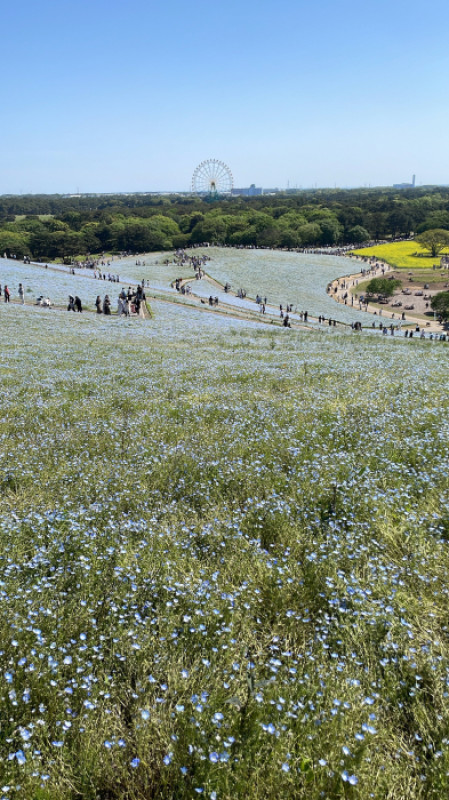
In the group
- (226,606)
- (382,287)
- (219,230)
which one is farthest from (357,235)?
(226,606)

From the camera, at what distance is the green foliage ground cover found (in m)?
2.86

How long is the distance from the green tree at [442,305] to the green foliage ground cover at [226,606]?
233 ft

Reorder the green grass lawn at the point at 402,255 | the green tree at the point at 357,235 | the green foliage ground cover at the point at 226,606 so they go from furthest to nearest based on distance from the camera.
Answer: the green tree at the point at 357,235 → the green grass lawn at the point at 402,255 → the green foliage ground cover at the point at 226,606

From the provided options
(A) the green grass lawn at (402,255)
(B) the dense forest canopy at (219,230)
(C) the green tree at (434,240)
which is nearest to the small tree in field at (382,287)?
(A) the green grass lawn at (402,255)

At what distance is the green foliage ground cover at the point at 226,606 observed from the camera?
2855mm

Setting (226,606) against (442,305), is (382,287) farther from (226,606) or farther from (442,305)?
(226,606)

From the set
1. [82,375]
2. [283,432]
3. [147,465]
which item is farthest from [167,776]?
[82,375]

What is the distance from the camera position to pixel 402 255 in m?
136

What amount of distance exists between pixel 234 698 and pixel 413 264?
444 feet

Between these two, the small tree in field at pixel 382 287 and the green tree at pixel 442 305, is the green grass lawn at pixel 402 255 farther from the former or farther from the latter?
the green tree at pixel 442 305

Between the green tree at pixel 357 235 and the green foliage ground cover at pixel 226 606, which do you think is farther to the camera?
the green tree at pixel 357 235

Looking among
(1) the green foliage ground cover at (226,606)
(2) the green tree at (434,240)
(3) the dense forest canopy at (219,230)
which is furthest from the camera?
(3) the dense forest canopy at (219,230)

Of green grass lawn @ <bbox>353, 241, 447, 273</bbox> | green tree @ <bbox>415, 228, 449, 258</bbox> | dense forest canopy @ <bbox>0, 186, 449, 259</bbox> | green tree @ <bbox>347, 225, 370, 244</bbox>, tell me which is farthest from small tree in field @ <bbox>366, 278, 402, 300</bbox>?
green tree @ <bbox>347, 225, 370, 244</bbox>

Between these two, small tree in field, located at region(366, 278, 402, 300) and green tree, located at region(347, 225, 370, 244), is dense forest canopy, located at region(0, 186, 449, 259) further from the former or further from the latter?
small tree in field, located at region(366, 278, 402, 300)
